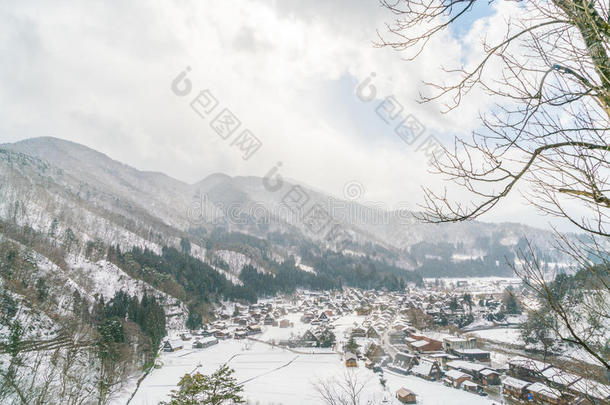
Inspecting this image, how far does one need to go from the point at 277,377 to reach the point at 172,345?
1297 cm

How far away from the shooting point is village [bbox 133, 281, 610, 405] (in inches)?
634

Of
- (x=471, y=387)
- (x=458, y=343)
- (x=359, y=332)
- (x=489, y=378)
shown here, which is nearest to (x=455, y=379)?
(x=471, y=387)

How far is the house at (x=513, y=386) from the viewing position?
15097mm

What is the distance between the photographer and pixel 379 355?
22.9 m

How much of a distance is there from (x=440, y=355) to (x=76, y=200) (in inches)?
3264

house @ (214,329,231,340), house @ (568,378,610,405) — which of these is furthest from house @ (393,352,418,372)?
house @ (568,378,610,405)

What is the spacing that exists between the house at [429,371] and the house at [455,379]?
0.68m

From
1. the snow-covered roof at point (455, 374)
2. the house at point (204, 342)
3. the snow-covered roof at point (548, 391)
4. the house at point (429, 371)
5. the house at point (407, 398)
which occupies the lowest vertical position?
the house at point (204, 342)

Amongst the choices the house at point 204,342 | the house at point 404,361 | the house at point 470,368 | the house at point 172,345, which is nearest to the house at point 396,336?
the house at point 404,361

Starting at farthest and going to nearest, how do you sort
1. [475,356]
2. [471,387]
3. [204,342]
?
1. [204,342]
2. [475,356]
3. [471,387]

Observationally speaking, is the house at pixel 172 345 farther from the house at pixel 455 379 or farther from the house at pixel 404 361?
the house at pixel 455 379

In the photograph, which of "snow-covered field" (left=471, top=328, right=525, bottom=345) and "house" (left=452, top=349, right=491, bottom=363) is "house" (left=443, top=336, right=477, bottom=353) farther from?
"snow-covered field" (left=471, top=328, right=525, bottom=345)

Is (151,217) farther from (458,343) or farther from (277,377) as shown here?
(458,343)

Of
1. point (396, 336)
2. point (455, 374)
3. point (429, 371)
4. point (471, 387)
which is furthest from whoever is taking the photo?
point (396, 336)
